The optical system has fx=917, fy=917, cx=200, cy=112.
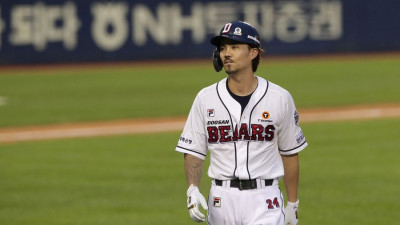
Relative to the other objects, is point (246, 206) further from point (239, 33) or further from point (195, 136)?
point (239, 33)

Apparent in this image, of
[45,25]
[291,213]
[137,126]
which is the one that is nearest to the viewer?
[291,213]

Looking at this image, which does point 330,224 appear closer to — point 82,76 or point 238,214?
point 238,214

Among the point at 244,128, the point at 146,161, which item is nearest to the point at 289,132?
the point at 244,128

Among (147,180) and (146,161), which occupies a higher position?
(147,180)

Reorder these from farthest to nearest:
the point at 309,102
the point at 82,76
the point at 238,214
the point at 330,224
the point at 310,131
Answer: the point at 82,76
the point at 309,102
the point at 310,131
the point at 330,224
the point at 238,214

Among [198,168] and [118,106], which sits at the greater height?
[198,168]

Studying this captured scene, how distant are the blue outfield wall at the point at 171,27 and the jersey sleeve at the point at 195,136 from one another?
27823mm

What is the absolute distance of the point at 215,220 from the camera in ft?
21.3

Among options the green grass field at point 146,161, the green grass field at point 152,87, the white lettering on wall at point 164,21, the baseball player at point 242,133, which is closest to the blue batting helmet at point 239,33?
the baseball player at point 242,133

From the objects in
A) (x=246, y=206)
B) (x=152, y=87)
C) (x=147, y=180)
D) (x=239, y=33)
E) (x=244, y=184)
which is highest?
(x=239, y=33)

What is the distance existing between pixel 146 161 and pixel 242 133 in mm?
8855

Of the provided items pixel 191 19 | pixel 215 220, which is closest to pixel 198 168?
pixel 215 220

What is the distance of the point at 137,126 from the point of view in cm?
1991

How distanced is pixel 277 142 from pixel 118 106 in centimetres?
1713
